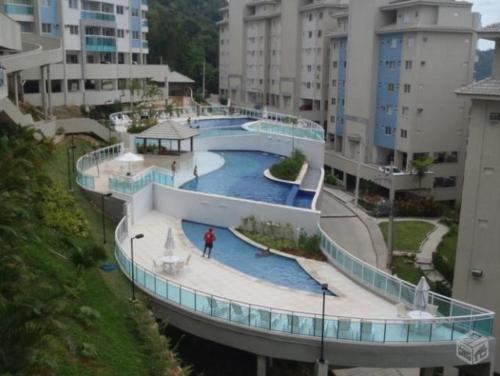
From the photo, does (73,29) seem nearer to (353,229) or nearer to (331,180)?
(331,180)

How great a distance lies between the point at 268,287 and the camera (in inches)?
860

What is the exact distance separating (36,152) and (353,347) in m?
16.1

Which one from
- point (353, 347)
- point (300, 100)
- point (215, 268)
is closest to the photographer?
point (353, 347)

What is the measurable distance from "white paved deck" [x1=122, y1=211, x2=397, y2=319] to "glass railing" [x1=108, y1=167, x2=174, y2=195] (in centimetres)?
374

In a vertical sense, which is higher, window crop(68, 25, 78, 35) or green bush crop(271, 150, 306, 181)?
window crop(68, 25, 78, 35)

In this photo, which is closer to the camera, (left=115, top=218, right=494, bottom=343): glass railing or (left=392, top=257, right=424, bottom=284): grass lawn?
(left=115, top=218, right=494, bottom=343): glass railing

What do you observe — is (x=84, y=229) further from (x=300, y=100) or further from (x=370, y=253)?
(x=300, y=100)

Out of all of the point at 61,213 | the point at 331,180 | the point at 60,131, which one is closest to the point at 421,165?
the point at 331,180

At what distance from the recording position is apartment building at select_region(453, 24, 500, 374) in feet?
82.1

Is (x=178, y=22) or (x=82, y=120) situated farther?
(x=178, y=22)

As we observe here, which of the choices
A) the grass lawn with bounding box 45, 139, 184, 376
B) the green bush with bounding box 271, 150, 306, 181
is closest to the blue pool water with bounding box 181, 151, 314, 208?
the green bush with bounding box 271, 150, 306, 181

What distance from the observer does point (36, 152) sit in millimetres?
25547

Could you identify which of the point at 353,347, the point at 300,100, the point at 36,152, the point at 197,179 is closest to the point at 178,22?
the point at 300,100

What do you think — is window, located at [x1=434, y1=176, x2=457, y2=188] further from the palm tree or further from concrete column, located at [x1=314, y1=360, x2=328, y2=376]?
concrete column, located at [x1=314, y1=360, x2=328, y2=376]
